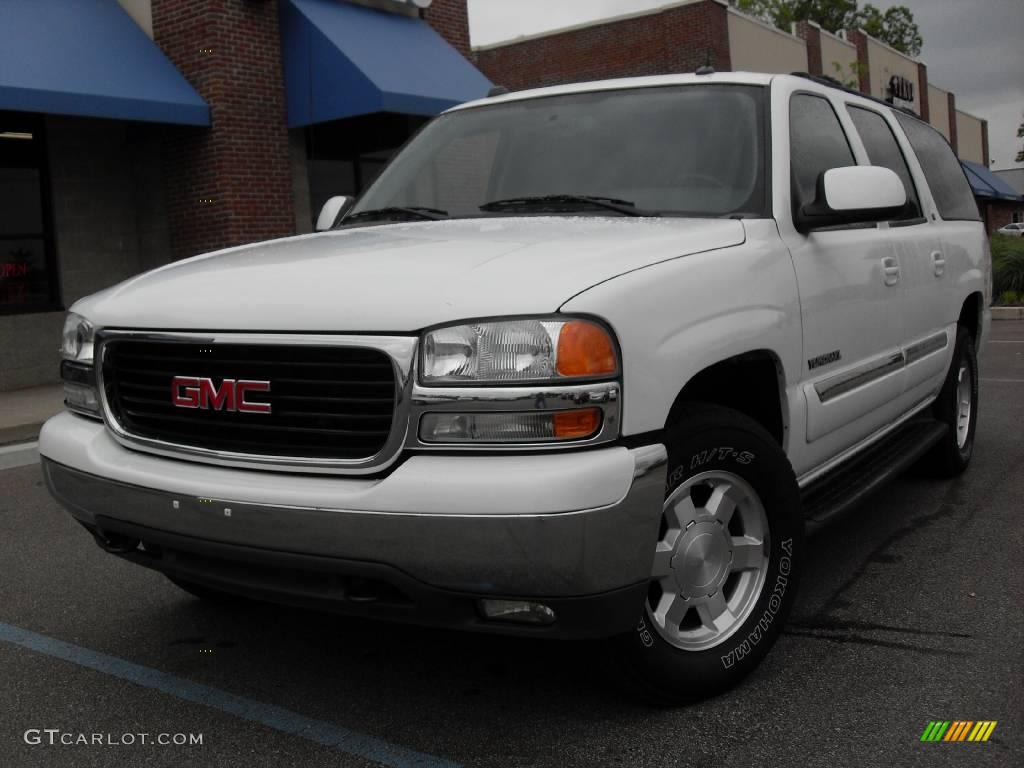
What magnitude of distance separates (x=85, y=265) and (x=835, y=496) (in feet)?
37.5

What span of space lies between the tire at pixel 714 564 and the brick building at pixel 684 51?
20.1 meters

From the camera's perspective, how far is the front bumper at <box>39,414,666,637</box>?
2.61 m

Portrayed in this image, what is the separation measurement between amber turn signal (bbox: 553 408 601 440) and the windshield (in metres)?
1.32

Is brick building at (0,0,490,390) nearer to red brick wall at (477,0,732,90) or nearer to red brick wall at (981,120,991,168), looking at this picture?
red brick wall at (477,0,732,90)

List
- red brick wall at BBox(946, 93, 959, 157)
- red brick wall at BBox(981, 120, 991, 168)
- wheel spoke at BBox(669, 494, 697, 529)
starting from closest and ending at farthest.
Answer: wheel spoke at BBox(669, 494, 697, 529)
red brick wall at BBox(946, 93, 959, 157)
red brick wall at BBox(981, 120, 991, 168)

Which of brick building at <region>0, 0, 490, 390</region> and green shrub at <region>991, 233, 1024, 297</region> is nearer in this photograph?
brick building at <region>0, 0, 490, 390</region>

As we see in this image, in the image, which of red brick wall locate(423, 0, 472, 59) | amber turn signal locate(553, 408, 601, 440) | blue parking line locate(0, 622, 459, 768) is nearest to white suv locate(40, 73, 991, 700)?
amber turn signal locate(553, 408, 601, 440)

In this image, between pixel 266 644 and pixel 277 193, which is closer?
pixel 266 644

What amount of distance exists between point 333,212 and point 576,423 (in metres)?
2.53

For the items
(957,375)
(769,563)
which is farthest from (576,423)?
(957,375)

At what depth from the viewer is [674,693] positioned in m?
3.11

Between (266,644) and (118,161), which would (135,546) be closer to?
(266,644)

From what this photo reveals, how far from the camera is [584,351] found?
8.84ft

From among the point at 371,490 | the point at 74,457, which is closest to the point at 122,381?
the point at 74,457
